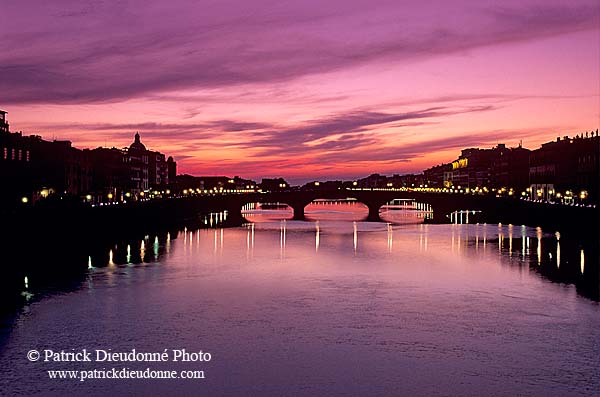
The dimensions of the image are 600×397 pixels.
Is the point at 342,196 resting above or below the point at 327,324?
above

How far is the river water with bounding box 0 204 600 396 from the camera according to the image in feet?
85.1

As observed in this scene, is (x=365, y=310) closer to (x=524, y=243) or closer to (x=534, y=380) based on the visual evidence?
(x=534, y=380)

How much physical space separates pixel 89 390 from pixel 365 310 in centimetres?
1746

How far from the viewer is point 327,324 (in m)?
34.9

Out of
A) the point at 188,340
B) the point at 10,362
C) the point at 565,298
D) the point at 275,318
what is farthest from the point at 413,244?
the point at 10,362

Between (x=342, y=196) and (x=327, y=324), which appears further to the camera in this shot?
(x=342, y=196)

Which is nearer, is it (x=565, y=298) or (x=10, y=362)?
(x=10, y=362)

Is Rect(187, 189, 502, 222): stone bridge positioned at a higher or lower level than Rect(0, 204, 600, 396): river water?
higher

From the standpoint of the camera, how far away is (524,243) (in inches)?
3093

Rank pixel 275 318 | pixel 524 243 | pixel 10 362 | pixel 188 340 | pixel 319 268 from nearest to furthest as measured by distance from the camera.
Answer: pixel 10 362 < pixel 188 340 < pixel 275 318 < pixel 319 268 < pixel 524 243

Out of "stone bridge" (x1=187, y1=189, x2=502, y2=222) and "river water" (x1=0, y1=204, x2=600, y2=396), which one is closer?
"river water" (x1=0, y1=204, x2=600, y2=396)

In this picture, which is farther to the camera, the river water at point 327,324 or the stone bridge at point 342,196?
the stone bridge at point 342,196

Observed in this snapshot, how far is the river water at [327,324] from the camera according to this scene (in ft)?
85.1

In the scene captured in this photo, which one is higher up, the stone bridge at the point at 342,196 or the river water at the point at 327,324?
the stone bridge at the point at 342,196
